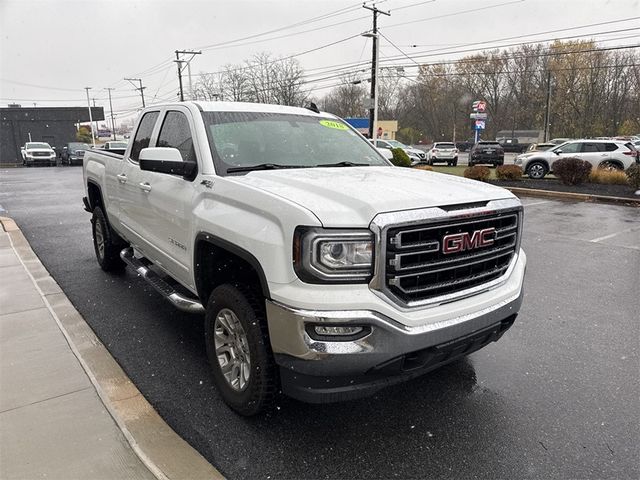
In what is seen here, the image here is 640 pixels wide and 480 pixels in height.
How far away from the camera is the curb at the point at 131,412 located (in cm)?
242

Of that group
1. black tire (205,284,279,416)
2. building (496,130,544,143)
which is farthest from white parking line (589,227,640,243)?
building (496,130,544,143)

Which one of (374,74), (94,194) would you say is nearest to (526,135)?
(374,74)

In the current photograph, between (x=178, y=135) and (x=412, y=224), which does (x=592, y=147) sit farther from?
(x=412, y=224)

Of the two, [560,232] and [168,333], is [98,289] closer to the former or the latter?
[168,333]

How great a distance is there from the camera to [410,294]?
243 cm

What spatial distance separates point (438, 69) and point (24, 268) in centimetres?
8039

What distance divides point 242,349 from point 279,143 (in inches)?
67.1

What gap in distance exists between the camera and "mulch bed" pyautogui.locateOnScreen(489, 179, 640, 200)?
13.4 metres

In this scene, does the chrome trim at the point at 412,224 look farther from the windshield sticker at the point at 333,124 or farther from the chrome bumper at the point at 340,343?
the windshield sticker at the point at 333,124

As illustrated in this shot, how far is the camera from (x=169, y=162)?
3.23 metres

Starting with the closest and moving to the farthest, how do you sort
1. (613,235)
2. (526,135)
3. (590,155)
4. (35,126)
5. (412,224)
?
(412,224), (613,235), (590,155), (35,126), (526,135)

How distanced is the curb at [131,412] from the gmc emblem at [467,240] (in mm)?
1720

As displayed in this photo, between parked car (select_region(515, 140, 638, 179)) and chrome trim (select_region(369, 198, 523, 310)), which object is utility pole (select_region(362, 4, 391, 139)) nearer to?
→ parked car (select_region(515, 140, 638, 179))

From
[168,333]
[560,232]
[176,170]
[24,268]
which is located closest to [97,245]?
[24,268]
